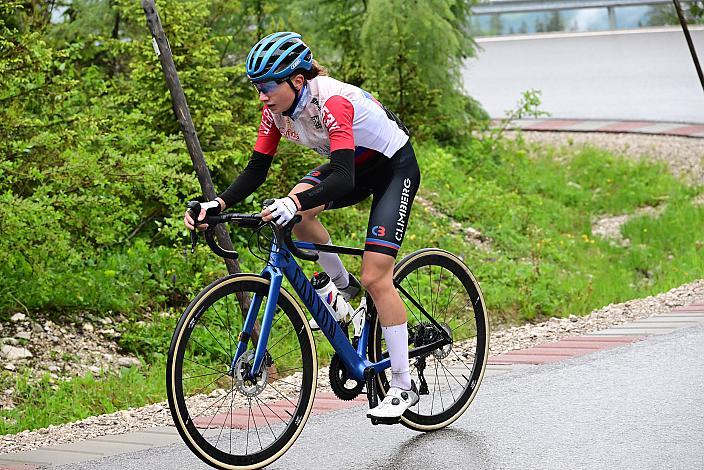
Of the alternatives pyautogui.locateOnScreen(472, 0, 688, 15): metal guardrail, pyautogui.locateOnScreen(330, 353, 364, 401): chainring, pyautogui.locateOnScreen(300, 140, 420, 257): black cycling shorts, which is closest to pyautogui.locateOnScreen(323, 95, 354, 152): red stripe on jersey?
pyautogui.locateOnScreen(300, 140, 420, 257): black cycling shorts

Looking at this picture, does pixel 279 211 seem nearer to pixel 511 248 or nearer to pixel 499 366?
pixel 499 366

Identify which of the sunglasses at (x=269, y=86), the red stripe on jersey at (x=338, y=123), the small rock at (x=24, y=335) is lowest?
the small rock at (x=24, y=335)

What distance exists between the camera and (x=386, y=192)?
545 centimetres

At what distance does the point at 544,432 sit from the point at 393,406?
2.45ft

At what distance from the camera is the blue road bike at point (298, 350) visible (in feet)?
16.1

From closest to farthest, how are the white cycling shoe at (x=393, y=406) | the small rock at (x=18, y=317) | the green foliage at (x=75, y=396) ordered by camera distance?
the white cycling shoe at (x=393, y=406), the green foliage at (x=75, y=396), the small rock at (x=18, y=317)

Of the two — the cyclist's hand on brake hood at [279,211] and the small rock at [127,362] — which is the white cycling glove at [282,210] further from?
the small rock at [127,362]

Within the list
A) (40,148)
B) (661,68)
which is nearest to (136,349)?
(40,148)

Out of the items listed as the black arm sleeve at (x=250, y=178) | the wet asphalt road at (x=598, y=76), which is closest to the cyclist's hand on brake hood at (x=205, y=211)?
the black arm sleeve at (x=250, y=178)

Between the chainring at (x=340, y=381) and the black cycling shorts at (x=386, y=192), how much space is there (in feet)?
1.76

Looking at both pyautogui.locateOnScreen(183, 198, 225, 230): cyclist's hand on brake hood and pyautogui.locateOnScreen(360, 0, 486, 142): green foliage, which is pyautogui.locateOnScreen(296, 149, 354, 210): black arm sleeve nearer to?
pyautogui.locateOnScreen(183, 198, 225, 230): cyclist's hand on brake hood

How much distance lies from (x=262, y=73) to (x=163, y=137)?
14.9 feet

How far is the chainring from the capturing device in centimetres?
543

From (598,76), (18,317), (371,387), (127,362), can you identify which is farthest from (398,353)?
(598,76)
